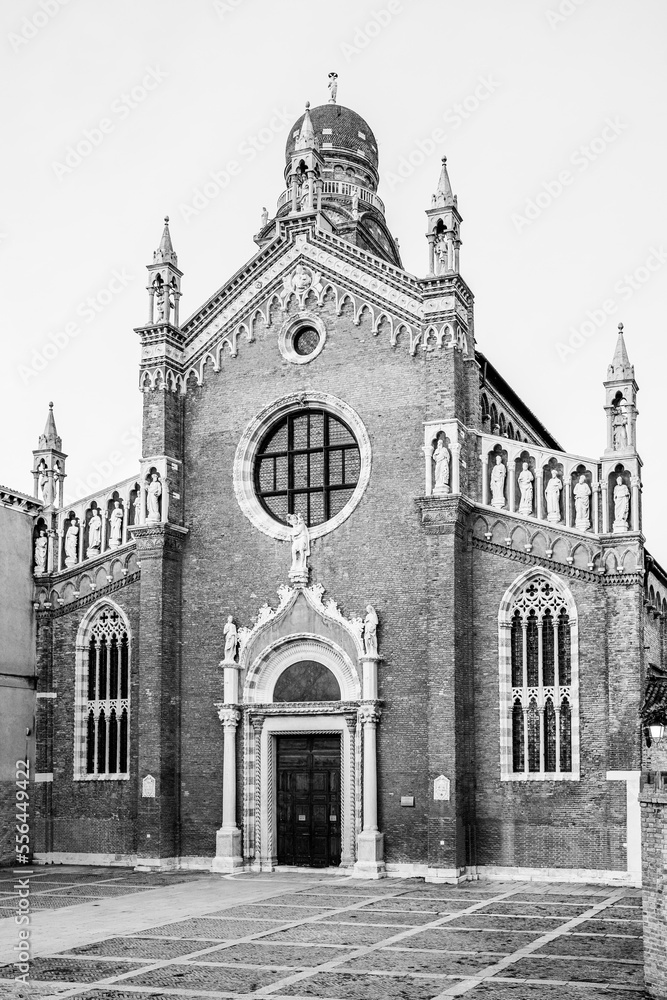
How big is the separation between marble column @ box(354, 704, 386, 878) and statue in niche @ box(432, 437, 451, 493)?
16.5 feet

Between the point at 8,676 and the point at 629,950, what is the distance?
1810cm

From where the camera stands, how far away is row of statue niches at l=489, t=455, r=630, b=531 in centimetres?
2495

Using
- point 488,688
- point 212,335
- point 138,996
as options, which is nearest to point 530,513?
point 488,688

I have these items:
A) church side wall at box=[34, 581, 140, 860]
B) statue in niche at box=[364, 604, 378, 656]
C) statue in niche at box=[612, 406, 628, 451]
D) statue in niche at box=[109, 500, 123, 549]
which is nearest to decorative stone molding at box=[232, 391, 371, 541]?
statue in niche at box=[364, 604, 378, 656]

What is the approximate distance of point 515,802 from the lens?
82.5 ft

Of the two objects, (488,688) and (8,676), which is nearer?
(488,688)

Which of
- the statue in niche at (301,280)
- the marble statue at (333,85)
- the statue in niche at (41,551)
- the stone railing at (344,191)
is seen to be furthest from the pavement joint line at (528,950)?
the marble statue at (333,85)

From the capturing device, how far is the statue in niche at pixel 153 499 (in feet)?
94.1

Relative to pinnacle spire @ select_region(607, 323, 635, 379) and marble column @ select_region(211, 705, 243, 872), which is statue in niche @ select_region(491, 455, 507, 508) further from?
marble column @ select_region(211, 705, 243, 872)

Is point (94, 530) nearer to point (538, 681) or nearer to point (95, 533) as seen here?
point (95, 533)

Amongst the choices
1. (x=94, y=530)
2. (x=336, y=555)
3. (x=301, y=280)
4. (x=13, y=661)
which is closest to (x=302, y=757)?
(x=336, y=555)

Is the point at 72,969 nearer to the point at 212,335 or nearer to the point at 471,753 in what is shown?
the point at 471,753

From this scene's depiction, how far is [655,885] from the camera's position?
13.7m

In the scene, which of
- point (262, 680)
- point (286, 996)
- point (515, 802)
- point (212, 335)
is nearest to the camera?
point (286, 996)
